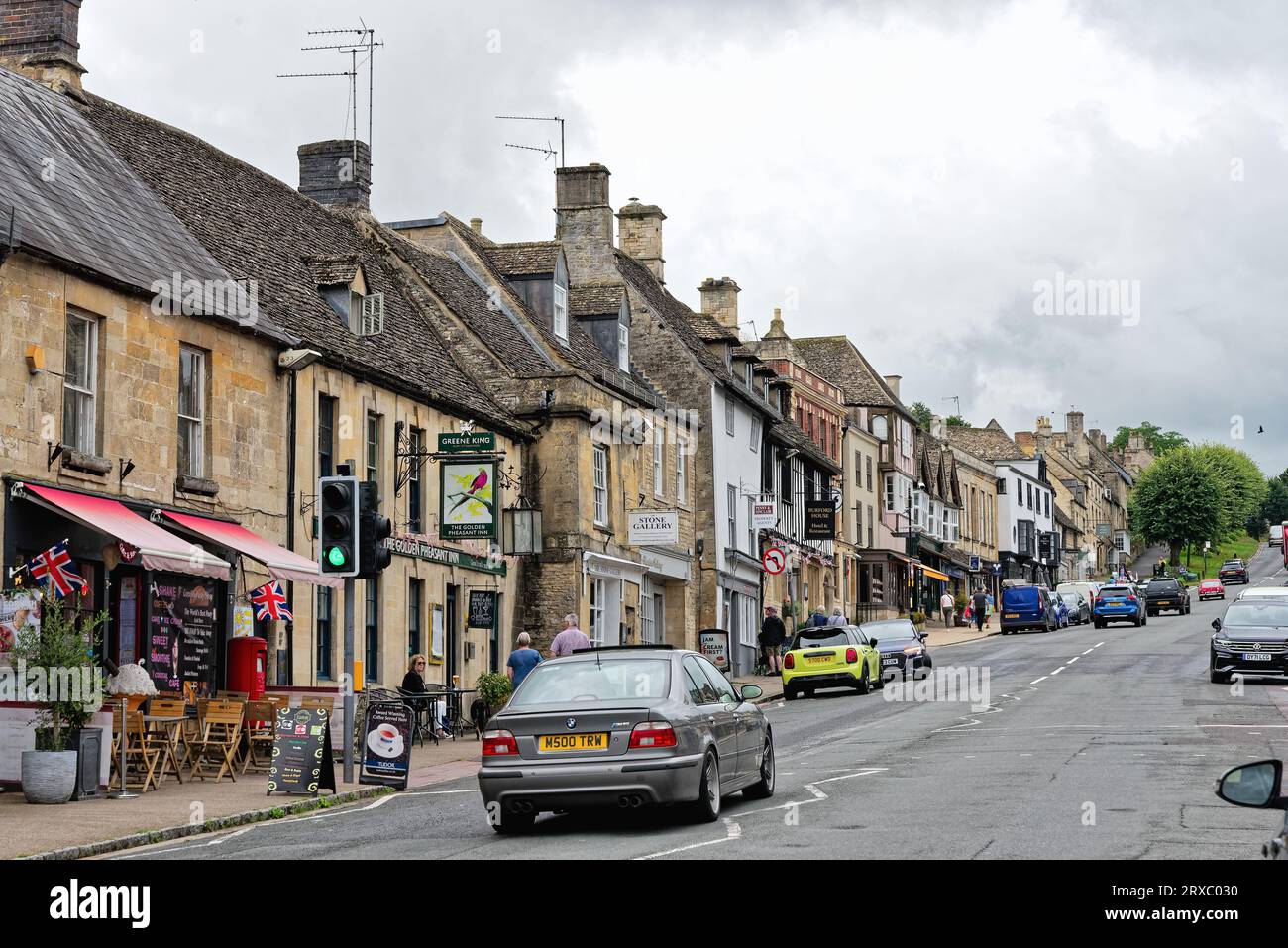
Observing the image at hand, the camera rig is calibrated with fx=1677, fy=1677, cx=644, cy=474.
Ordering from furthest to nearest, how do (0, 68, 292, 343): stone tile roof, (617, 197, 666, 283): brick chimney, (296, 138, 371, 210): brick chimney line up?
(617, 197, 666, 283): brick chimney
(296, 138, 371, 210): brick chimney
(0, 68, 292, 343): stone tile roof

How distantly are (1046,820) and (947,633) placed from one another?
5526 centimetres

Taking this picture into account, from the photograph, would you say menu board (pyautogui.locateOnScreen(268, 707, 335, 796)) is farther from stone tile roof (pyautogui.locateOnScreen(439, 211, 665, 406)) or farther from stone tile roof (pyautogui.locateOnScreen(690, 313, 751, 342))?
stone tile roof (pyautogui.locateOnScreen(690, 313, 751, 342))

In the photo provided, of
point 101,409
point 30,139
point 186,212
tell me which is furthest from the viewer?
point 186,212

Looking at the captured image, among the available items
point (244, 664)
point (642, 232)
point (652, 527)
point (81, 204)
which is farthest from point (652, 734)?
point (642, 232)

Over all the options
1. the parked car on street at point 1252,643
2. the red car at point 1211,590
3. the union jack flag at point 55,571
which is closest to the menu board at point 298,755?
the union jack flag at point 55,571

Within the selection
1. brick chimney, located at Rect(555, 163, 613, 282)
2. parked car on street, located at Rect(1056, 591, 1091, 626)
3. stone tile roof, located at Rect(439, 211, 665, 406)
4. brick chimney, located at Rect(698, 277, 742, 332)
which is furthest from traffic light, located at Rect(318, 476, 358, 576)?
parked car on street, located at Rect(1056, 591, 1091, 626)

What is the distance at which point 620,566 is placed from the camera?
38.7 metres

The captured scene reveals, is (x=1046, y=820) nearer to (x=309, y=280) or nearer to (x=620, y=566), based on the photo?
(x=309, y=280)

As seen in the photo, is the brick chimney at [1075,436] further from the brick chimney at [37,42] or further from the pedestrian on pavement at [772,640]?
the brick chimney at [37,42]

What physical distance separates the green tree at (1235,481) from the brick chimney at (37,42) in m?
125

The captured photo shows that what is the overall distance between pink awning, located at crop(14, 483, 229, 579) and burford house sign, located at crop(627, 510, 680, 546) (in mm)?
17047

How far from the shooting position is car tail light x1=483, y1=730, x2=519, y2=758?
13656 mm

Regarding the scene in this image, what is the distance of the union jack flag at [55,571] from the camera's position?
1945 centimetres
